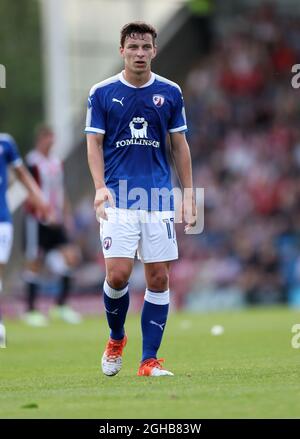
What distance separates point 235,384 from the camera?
792 cm

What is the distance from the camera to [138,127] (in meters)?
8.80

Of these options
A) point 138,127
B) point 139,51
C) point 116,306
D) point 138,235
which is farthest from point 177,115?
point 116,306

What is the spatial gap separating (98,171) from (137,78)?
2.54 feet

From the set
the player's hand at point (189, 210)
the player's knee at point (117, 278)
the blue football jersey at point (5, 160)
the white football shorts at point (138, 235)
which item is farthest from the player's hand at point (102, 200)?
the blue football jersey at point (5, 160)

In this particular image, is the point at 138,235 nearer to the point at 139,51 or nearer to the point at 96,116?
the point at 96,116

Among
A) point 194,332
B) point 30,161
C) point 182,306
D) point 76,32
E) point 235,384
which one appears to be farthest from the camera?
point 76,32

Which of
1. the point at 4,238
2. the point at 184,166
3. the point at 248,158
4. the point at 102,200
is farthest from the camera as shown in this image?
the point at 248,158

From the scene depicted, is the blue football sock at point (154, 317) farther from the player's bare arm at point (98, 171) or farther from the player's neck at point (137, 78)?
the player's neck at point (137, 78)

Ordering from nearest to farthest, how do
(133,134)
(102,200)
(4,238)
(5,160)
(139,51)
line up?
(102,200) → (139,51) → (133,134) → (4,238) → (5,160)

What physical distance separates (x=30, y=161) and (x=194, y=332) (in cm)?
494

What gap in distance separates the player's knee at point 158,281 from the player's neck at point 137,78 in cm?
143

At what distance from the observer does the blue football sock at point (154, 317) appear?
8914 mm

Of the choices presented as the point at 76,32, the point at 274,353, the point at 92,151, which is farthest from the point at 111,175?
the point at 76,32
